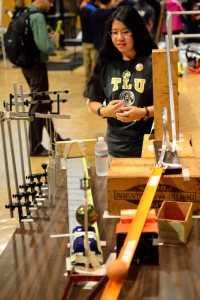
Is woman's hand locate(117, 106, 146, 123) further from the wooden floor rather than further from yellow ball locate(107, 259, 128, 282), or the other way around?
yellow ball locate(107, 259, 128, 282)

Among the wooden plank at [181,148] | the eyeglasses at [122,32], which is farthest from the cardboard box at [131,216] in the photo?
Result: the eyeglasses at [122,32]

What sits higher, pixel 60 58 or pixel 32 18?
pixel 32 18

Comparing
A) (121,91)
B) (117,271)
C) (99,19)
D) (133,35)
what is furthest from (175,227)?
(99,19)

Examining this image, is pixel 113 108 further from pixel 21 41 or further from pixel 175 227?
pixel 21 41

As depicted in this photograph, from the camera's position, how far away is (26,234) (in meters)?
1.51

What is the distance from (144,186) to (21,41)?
9.33 ft

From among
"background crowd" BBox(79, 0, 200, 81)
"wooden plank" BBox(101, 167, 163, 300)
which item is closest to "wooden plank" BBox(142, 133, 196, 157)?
"wooden plank" BBox(101, 167, 163, 300)

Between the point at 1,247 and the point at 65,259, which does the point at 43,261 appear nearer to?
the point at 65,259

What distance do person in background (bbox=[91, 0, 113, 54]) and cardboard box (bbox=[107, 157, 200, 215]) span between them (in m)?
4.99

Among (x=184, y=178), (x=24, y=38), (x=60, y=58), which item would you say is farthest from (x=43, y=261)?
(x=60, y=58)

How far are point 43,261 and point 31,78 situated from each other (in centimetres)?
310

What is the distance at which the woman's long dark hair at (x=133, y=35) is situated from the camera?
1.99m

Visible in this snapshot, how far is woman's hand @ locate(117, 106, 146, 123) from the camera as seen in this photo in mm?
1985

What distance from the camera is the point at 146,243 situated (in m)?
1.23
